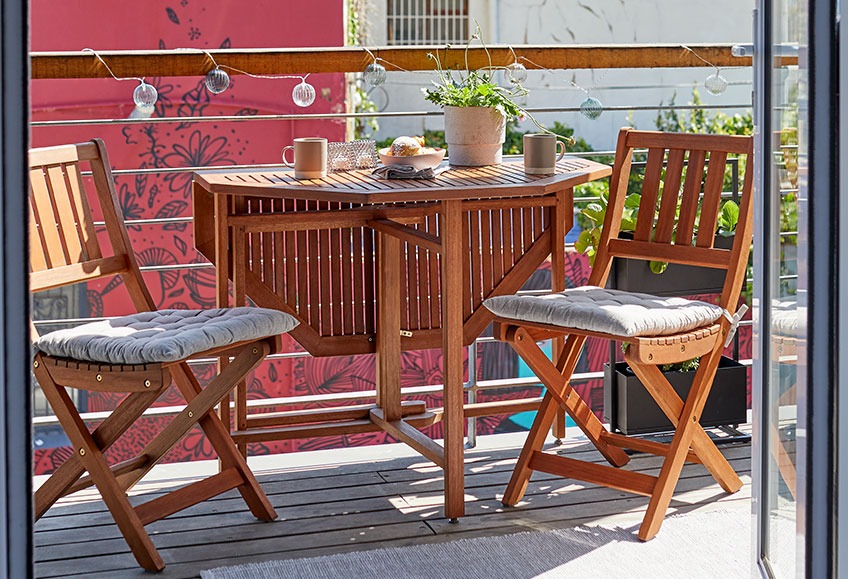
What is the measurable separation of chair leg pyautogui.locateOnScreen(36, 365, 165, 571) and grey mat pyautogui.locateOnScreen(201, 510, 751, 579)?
15cm

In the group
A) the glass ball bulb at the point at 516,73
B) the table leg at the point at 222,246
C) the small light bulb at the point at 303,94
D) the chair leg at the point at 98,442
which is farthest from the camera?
the glass ball bulb at the point at 516,73

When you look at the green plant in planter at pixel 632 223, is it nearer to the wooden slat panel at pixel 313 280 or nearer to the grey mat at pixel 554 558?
the wooden slat panel at pixel 313 280

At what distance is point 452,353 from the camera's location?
273 centimetres

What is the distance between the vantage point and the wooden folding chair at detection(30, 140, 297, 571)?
7.97 feet

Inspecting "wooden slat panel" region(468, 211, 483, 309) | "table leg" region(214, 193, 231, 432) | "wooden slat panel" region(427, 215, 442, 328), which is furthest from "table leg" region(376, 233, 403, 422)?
"table leg" region(214, 193, 231, 432)

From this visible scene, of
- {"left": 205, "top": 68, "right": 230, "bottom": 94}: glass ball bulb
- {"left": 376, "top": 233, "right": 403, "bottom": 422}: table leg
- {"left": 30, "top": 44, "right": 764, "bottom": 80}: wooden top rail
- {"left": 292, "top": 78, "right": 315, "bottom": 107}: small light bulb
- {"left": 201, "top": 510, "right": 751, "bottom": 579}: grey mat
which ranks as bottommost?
{"left": 201, "top": 510, "right": 751, "bottom": 579}: grey mat

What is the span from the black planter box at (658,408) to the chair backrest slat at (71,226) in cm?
135

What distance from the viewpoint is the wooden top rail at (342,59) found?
3.07m

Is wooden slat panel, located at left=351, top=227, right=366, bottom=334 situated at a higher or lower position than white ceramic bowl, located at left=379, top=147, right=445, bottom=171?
lower

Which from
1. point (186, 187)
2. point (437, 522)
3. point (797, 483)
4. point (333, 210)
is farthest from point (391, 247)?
point (186, 187)

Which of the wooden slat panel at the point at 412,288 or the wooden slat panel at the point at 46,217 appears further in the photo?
the wooden slat panel at the point at 412,288

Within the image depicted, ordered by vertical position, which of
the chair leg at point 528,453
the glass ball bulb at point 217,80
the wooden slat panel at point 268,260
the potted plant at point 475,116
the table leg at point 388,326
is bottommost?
the chair leg at point 528,453

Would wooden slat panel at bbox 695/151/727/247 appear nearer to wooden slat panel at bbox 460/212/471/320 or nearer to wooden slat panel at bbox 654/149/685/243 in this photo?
wooden slat panel at bbox 654/149/685/243

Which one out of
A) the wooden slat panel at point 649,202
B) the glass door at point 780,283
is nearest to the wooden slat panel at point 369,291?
the wooden slat panel at point 649,202
